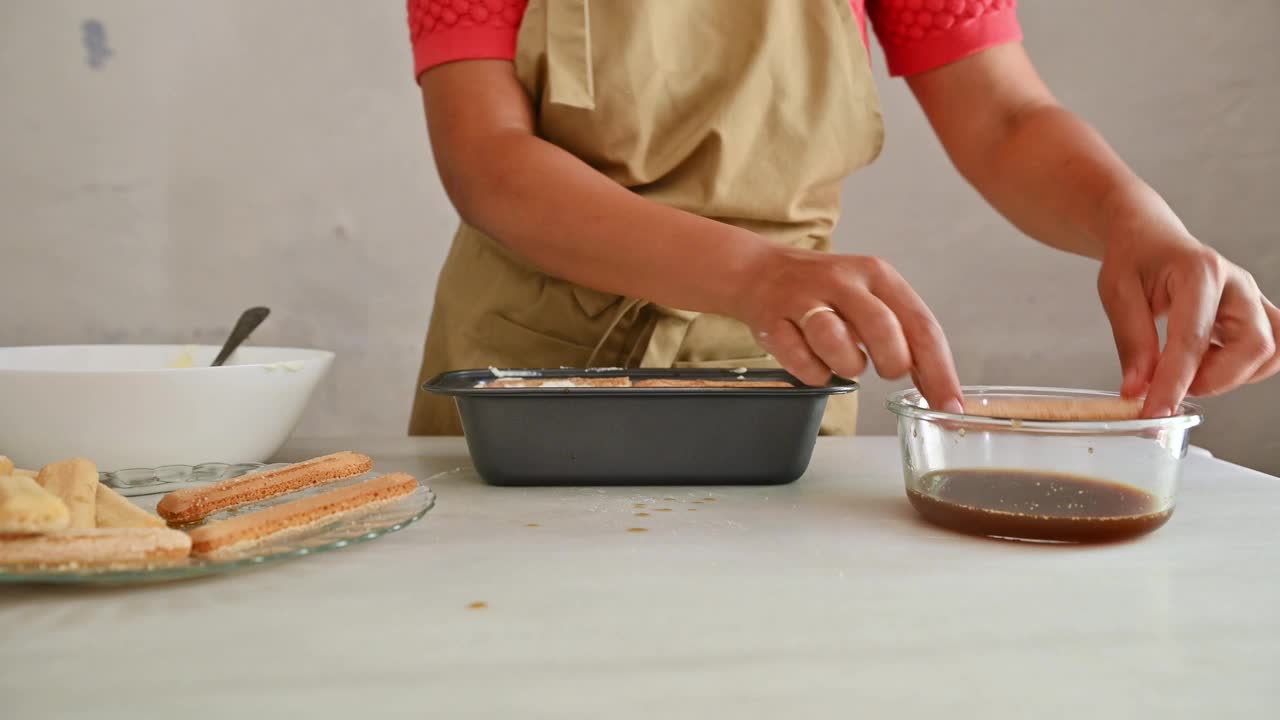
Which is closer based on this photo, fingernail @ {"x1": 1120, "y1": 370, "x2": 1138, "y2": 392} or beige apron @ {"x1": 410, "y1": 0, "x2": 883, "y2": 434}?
fingernail @ {"x1": 1120, "y1": 370, "x2": 1138, "y2": 392}

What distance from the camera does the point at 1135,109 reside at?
1972 mm

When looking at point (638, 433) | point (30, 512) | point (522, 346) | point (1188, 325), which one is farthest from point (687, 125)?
point (30, 512)

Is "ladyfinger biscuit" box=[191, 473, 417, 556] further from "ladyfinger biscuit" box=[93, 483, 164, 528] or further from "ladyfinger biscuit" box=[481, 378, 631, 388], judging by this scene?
"ladyfinger biscuit" box=[481, 378, 631, 388]

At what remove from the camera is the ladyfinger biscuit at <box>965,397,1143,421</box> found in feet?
2.21

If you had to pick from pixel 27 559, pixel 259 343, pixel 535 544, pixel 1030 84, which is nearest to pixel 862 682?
pixel 535 544

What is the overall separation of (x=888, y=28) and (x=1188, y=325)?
0.63 metres

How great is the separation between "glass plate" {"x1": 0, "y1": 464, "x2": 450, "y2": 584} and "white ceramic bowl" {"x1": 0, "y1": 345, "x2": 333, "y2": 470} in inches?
3.8

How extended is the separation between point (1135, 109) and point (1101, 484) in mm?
1623

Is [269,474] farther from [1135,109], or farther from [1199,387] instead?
[1135,109]

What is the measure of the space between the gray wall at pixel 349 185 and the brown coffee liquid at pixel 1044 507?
1.45 m

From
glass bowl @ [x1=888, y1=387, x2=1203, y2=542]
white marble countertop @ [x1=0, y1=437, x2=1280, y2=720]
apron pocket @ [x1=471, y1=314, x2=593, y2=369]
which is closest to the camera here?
white marble countertop @ [x1=0, y1=437, x2=1280, y2=720]

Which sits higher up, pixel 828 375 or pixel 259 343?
pixel 828 375

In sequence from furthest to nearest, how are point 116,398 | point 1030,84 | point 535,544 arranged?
1. point 1030,84
2. point 116,398
3. point 535,544

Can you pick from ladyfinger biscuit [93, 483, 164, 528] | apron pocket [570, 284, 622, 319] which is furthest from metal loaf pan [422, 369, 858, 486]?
apron pocket [570, 284, 622, 319]
